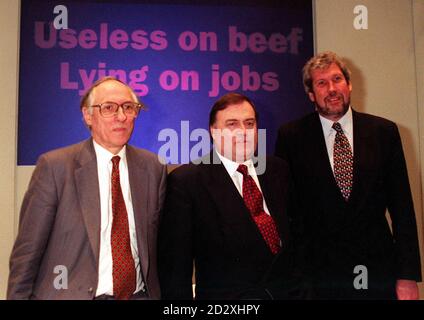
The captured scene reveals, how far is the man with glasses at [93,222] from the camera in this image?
5.08 feet

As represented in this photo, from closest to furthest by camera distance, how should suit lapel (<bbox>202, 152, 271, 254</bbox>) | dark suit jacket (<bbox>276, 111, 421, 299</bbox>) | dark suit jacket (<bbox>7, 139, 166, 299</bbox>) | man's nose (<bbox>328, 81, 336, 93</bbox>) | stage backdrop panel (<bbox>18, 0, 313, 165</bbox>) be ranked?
dark suit jacket (<bbox>7, 139, 166, 299</bbox>)
suit lapel (<bbox>202, 152, 271, 254</bbox>)
dark suit jacket (<bbox>276, 111, 421, 299</bbox>)
man's nose (<bbox>328, 81, 336, 93</bbox>)
stage backdrop panel (<bbox>18, 0, 313, 165</bbox>)

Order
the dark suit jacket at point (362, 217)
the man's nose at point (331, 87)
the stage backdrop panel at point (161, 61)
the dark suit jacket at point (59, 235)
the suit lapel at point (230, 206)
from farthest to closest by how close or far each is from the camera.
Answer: the stage backdrop panel at point (161, 61) → the man's nose at point (331, 87) → the dark suit jacket at point (362, 217) → the suit lapel at point (230, 206) → the dark suit jacket at point (59, 235)

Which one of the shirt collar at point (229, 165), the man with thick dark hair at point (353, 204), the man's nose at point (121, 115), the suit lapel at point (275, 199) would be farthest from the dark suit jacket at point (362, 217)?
the man's nose at point (121, 115)

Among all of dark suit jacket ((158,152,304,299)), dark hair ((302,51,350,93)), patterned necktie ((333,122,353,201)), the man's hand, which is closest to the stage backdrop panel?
dark hair ((302,51,350,93))

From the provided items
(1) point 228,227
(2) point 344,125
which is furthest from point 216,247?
(2) point 344,125

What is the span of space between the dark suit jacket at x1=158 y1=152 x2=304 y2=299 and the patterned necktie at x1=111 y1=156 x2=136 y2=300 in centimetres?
14

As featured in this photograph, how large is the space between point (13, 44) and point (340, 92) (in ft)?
5.79

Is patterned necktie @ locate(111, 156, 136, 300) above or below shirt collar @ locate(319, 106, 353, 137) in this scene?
below

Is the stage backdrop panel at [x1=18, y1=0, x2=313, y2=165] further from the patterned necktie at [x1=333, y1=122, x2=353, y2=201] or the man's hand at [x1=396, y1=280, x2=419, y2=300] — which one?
the man's hand at [x1=396, y1=280, x2=419, y2=300]

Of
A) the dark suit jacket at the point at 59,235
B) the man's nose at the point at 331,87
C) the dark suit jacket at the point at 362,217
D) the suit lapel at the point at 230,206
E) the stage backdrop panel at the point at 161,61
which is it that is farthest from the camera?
the stage backdrop panel at the point at 161,61

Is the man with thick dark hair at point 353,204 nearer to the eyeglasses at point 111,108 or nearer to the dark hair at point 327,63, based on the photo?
the dark hair at point 327,63

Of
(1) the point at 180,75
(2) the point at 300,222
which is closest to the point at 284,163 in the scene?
(2) the point at 300,222

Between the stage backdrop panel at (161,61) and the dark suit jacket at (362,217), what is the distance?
33.4 inches

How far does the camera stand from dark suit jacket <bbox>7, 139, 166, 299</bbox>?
154cm
